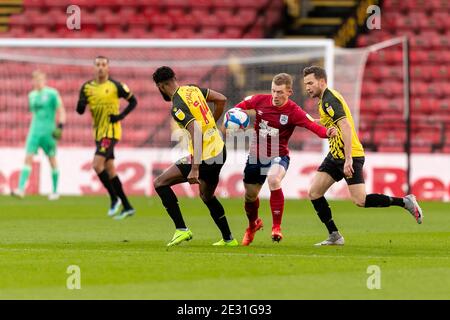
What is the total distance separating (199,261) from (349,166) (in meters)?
2.17

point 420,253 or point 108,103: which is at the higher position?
point 108,103

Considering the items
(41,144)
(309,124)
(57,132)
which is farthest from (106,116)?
(309,124)

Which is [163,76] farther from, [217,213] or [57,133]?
[57,133]

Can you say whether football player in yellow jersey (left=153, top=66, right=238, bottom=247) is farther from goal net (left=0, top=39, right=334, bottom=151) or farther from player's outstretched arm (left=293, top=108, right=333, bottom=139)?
goal net (left=0, top=39, right=334, bottom=151)

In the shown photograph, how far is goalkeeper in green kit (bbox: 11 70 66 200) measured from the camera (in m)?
21.6

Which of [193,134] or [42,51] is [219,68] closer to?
[42,51]

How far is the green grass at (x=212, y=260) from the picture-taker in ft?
28.0

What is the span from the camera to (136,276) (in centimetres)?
931

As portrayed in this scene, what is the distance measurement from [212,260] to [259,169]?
206 centimetres

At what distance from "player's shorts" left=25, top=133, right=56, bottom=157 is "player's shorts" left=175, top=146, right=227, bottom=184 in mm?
10263

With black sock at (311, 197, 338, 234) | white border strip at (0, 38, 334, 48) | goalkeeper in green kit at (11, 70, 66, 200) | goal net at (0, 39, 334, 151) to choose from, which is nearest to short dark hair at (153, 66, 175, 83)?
black sock at (311, 197, 338, 234)

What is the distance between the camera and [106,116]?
17.4m

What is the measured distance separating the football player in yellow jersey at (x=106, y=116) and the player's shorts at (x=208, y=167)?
5363 millimetres
